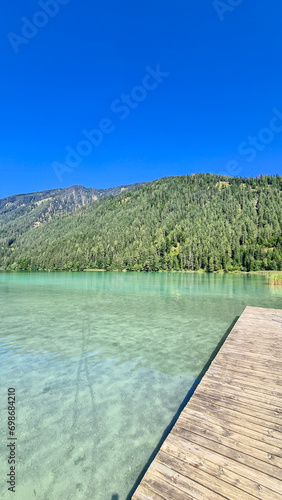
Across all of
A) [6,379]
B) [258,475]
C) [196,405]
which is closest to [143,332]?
[6,379]

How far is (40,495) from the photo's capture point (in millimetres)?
5391

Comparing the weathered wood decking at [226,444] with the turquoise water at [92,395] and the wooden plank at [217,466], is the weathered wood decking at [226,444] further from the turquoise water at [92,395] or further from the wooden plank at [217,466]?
the turquoise water at [92,395]

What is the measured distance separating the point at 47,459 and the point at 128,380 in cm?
477

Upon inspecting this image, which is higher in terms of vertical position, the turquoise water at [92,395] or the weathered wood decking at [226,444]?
the weathered wood decking at [226,444]

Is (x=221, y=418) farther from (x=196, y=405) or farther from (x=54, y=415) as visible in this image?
(x=54, y=415)

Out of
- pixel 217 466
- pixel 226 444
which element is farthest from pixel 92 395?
pixel 217 466

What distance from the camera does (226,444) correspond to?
5.30 m

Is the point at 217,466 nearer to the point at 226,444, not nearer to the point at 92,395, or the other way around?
the point at 226,444

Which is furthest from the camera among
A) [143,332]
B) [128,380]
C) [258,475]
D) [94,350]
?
[143,332]

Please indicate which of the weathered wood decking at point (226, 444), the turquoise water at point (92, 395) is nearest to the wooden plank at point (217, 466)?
the weathered wood decking at point (226, 444)

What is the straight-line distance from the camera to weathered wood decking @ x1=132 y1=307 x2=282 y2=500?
164 inches

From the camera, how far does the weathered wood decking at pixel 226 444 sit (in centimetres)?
416

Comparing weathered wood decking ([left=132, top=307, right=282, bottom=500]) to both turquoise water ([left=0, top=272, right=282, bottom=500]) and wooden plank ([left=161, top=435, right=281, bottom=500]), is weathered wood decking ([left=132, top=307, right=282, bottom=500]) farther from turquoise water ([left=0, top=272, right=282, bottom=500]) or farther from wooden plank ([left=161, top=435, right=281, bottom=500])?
turquoise water ([left=0, top=272, right=282, bottom=500])

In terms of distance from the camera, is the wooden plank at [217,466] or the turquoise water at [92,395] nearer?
the wooden plank at [217,466]
